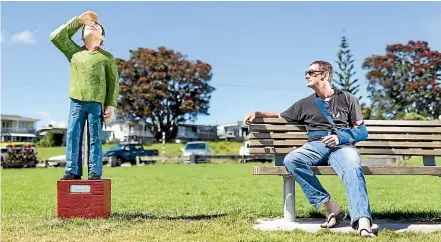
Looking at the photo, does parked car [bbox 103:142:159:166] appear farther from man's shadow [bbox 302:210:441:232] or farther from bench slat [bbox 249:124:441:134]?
bench slat [bbox 249:124:441:134]

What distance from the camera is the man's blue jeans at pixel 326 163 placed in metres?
4.35

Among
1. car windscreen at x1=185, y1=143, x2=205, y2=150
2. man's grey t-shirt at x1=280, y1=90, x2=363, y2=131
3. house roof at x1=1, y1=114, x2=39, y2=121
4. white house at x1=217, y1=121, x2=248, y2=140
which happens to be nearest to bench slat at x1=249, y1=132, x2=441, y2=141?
man's grey t-shirt at x1=280, y1=90, x2=363, y2=131

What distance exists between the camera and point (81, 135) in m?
5.36

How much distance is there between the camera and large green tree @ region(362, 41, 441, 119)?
5072 cm

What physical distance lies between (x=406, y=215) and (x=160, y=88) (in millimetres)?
47797

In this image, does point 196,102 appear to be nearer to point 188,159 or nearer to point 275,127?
point 188,159

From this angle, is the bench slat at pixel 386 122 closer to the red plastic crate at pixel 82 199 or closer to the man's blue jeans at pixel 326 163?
the man's blue jeans at pixel 326 163

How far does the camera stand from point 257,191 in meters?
9.18

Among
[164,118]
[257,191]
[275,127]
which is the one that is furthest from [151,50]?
[275,127]

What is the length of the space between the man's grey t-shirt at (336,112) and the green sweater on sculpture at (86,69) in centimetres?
202

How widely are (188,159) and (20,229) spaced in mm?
24611

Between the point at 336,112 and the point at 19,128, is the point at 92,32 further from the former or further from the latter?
the point at 19,128

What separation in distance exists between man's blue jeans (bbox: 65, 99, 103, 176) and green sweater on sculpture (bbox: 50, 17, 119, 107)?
0.10 m

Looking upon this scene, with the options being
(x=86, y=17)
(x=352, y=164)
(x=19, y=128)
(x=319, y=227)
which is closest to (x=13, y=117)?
(x=19, y=128)
